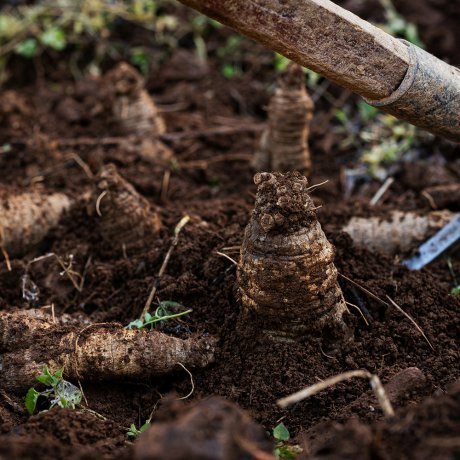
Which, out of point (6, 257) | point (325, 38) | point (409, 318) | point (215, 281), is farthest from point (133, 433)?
point (325, 38)

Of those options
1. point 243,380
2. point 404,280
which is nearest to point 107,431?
point 243,380

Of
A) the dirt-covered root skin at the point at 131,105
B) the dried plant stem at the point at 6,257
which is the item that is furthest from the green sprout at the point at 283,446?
the dirt-covered root skin at the point at 131,105

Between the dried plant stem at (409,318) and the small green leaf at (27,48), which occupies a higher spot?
the dried plant stem at (409,318)

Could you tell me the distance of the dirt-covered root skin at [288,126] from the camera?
11.7 feet

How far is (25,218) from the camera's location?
3.32 meters

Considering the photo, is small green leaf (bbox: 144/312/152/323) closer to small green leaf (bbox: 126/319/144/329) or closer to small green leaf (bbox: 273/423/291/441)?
small green leaf (bbox: 126/319/144/329)

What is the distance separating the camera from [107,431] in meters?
2.14

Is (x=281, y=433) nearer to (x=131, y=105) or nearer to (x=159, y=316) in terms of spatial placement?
(x=159, y=316)

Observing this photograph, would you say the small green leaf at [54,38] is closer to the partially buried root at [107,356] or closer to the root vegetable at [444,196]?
the root vegetable at [444,196]

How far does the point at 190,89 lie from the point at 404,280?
2.64 m

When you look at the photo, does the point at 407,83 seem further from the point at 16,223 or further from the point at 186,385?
the point at 16,223

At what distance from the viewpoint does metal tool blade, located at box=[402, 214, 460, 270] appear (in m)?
2.97

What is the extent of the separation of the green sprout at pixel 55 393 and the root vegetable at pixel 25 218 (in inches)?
42.3

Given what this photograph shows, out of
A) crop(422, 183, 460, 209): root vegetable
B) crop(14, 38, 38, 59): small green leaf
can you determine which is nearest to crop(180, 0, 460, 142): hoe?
crop(422, 183, 460, 209): root vegetable
